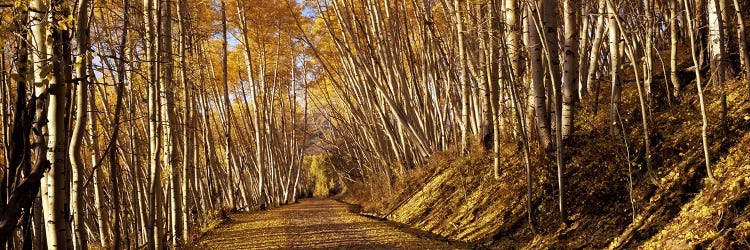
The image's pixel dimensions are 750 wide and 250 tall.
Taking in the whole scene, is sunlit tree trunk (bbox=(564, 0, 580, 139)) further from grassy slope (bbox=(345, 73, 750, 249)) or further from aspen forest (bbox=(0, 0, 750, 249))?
grassy slope (bbox=(345, 73, 750, 249))

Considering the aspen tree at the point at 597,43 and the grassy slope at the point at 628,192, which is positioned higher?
the aspen tree at the point at 597,43

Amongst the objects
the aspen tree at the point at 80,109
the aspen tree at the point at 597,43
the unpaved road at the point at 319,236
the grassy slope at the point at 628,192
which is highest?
the aspen tree at the point at 597,43

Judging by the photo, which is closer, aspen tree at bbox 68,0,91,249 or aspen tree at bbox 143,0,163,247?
aspen tree at bbox 68,0,91,249

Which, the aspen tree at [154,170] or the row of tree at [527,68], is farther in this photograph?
the aspen tree at [154,170]

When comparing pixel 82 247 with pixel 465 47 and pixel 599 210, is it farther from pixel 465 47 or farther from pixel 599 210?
pixel 465 47

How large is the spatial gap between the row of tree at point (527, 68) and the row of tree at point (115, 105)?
368 cm

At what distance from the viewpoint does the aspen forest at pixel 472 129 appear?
4590 mm

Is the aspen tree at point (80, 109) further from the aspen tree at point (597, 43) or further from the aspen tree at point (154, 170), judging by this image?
the aspen tree at point (597, 43)

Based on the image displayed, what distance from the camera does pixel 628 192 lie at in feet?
20.8

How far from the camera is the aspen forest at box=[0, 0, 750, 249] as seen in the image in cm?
459

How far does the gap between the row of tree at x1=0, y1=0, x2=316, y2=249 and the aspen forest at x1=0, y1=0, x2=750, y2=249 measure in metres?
0.04

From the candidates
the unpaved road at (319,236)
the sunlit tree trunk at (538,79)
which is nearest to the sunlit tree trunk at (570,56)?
the sunlit tree trunk at (538,79)

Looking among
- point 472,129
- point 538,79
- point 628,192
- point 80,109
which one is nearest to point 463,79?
point 472,129

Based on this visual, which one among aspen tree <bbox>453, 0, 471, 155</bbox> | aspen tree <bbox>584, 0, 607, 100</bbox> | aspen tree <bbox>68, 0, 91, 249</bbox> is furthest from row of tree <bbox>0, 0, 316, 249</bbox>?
aspen tree <bbox>584, 0, 607, 100</bbox>
